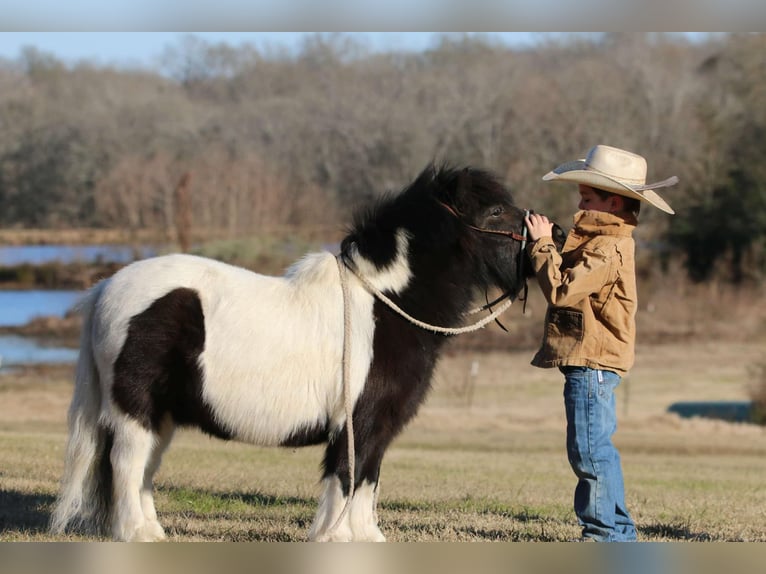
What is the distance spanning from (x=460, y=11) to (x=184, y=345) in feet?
8.11

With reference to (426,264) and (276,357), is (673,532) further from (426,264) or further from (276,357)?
(276,357)

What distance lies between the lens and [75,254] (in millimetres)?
31047

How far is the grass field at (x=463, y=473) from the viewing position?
6750 mm

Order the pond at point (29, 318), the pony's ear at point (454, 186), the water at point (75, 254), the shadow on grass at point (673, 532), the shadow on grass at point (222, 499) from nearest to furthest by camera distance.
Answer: the pony's ear at point (454, 186) → the shadow on grass at point (673, 532) → the shadow on grass at point (222, 499) → the pond at point (29, 318) → the water at point (75, 254)

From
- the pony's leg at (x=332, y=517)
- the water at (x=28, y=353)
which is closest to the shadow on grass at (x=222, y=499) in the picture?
the pony's leg at (x=332, y=517)

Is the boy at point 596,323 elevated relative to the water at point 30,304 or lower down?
elevated

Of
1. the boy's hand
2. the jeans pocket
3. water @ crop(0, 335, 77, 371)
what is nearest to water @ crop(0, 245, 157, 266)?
water @ crop(0, 335, 77, 371)

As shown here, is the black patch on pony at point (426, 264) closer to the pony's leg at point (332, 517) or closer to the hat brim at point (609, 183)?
the pony's leg at point (332, 517)

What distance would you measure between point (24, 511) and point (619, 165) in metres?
4.83

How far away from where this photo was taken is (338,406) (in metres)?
5.55

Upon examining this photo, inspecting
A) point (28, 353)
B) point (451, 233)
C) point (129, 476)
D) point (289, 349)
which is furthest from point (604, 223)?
point (28, 353)

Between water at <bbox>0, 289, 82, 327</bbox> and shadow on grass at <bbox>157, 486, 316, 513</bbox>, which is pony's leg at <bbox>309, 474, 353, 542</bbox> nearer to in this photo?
shadow on grass at <bbox>157, 486, 316, 513</bbox>

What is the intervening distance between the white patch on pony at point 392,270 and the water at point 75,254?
25344 mm

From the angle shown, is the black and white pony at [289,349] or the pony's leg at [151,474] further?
the pony's leg at [151,474]
